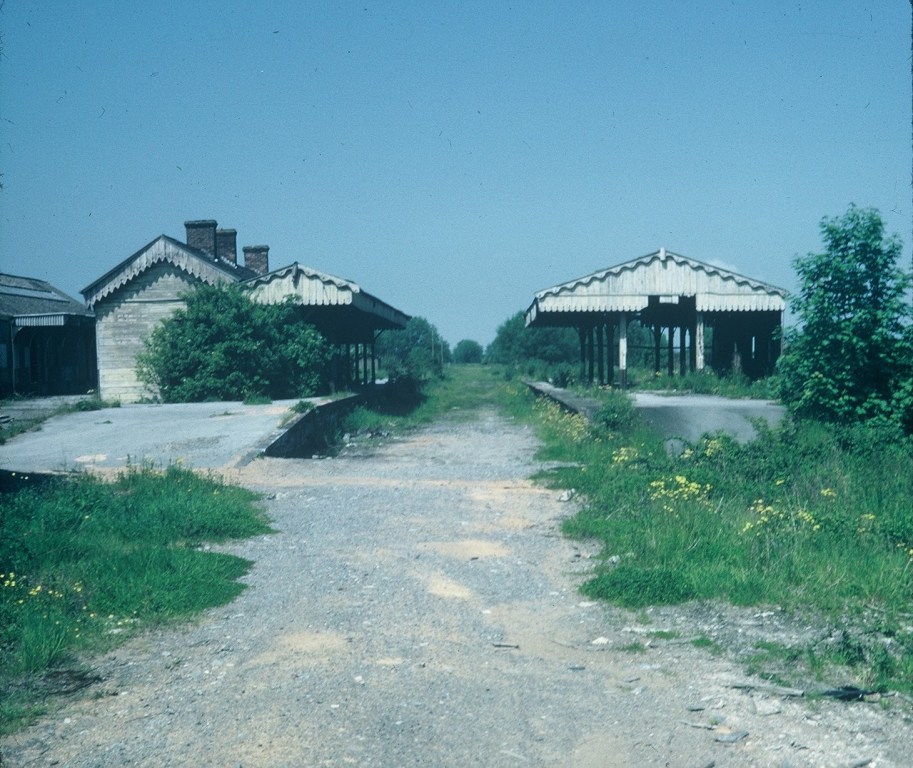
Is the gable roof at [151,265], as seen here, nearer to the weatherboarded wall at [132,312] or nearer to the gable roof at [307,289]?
the weatherboarded wall at [132,312]

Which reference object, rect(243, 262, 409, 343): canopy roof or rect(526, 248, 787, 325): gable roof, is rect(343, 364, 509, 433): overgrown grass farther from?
rect(526, 248, 787, 325): gable roof

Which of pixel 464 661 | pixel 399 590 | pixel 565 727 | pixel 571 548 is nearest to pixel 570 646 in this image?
pixel 464 661

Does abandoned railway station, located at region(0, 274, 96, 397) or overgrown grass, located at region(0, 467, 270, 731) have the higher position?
abandoned railway station, located at region(0, 274, 96, 397)

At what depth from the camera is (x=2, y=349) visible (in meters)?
26.8

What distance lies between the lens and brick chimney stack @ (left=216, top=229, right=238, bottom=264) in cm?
3331

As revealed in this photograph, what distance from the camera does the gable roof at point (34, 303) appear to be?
27.3 meters

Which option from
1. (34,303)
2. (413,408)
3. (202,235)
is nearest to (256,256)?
(202,235)

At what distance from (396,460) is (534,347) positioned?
5111 cm

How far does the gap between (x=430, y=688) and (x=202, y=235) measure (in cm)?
2917

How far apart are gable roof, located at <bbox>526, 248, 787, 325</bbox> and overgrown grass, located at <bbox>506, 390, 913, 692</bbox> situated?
13.0 metres

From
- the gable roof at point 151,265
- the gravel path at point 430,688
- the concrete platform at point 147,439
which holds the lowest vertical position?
the gravel path at point 430,688

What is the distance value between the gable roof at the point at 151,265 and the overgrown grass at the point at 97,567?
17078mm

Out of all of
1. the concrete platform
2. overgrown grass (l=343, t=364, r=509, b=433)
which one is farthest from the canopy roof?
the concrete platform

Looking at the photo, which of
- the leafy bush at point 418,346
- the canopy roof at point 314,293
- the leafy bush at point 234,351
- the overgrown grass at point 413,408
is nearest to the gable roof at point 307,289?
the canopy roof at point 314,293
